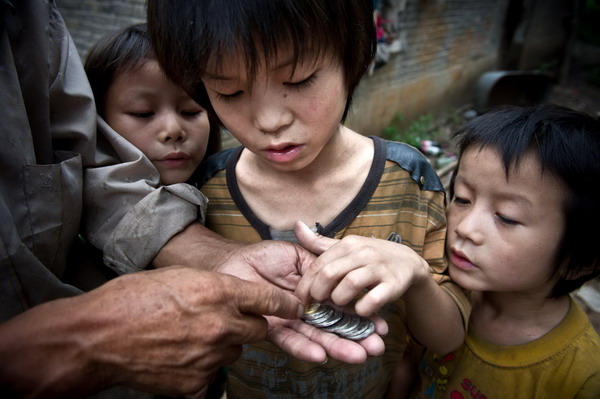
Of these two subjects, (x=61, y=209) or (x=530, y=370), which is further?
(x=530, y=370)

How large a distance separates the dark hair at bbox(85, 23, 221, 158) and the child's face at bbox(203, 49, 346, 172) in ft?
1.51

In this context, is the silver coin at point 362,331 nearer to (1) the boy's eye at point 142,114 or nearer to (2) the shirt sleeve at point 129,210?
(2) the shirt sleeve at point 129,210

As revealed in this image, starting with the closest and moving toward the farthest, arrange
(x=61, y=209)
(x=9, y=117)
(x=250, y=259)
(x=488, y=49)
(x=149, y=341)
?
1. (x=149, y=341)
2. (x=9, y=117)
3. (x=61, y=209)
4. (x=250, y=259)
5. (x=488, y=49)

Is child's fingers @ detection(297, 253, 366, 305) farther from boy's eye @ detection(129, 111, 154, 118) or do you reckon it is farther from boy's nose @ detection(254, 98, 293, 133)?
boy's eye @ detection(129, 111, 154, 118)

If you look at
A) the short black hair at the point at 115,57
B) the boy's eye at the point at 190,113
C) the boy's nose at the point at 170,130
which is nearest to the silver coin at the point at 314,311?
the boy's nose at the point at 170,130

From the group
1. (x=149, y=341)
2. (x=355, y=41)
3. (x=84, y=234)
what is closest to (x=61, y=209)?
(x=84, y=234)

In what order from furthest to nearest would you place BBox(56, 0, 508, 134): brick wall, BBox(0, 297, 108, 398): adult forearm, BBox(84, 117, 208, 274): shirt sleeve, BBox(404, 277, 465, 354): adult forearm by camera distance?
BBox(56, 0, 508, 134): brick wall < BBox(84, 117, 208, 274): shirt sleeve < BBox(404, 277, 465, 354): adult forearm < BBox(0, 297, 108, 398): adult forearm

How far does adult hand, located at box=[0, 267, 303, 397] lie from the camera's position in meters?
1.06

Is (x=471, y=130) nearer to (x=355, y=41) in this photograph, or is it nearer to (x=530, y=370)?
(x=355, y=41)

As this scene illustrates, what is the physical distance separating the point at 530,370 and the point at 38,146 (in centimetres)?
232

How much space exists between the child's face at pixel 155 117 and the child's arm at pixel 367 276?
33.6 inches

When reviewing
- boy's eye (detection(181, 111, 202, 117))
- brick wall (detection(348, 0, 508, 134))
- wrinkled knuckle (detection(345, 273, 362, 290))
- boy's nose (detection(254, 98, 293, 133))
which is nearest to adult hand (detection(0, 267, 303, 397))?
wrinkled knuckle (detection(345, 273, 362, 290))

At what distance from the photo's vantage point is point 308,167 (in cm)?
192

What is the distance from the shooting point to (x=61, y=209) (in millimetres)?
1564
